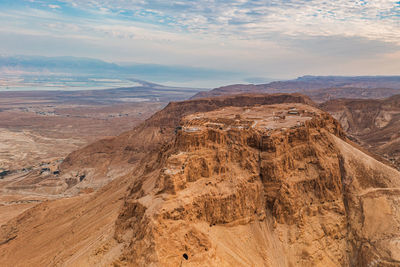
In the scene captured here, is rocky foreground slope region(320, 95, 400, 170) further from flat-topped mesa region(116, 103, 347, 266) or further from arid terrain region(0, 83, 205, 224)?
arid terrain region(0, 83, 205, 224)

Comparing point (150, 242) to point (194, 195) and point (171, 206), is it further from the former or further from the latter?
point (194, 195)

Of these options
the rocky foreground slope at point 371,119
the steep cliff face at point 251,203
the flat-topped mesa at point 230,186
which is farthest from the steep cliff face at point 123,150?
the steep cliff face at point 251,203

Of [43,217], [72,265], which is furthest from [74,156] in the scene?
[72,265]

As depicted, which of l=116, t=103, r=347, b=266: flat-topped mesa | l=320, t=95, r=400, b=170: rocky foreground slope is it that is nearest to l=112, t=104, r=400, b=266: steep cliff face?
l=116, t=103, r=347, b=266: flat-topped mesa

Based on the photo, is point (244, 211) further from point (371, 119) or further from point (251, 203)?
point (371, 119)

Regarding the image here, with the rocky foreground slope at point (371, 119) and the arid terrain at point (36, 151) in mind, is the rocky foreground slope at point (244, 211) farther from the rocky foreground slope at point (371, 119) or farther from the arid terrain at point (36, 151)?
the rocky foreground slope at point (371, 119)
